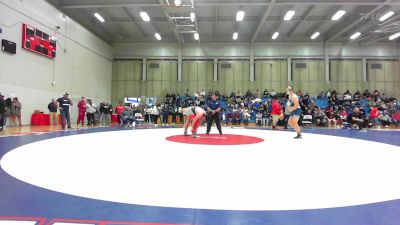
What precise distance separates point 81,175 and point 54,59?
54.8 feet

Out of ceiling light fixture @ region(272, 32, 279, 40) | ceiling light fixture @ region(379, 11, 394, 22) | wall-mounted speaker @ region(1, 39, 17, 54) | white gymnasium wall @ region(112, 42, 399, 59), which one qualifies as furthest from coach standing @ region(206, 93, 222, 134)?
white gymnasium wall @ region(112, 42, 399, 59)

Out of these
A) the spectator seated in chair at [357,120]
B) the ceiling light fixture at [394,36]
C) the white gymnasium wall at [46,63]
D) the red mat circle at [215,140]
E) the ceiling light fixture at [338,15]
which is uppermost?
the ceiling light fixture at [338,15]

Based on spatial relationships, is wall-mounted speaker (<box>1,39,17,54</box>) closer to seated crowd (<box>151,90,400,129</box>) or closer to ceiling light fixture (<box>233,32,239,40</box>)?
seated crowd (<box>151,90,400,129</box>)

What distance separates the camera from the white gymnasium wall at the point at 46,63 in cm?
1373

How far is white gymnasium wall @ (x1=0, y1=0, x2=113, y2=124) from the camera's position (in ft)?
45.1

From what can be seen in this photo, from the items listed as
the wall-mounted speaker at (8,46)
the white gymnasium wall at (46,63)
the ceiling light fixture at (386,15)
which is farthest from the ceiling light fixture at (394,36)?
the wall-mounted speaker at (8,46)

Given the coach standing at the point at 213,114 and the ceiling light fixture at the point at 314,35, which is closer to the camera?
the coach standing at the point at 213,114

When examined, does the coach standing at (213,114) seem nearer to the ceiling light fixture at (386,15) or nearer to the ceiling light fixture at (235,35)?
the ceiling light fixture at (235,35)

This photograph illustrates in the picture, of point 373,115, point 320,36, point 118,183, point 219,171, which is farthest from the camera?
point 320,36

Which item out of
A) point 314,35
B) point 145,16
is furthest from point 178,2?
point 314,35

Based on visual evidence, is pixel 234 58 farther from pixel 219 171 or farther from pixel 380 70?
pixel 219 171

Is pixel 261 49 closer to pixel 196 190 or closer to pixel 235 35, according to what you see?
pixel 235 35

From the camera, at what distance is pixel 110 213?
2215mm

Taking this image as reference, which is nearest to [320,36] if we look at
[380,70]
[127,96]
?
[380,70]
